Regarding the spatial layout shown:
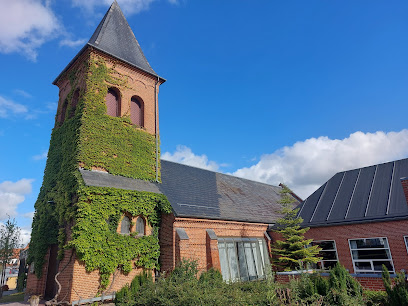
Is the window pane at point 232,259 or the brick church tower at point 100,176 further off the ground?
the brick church tower at point 100,176

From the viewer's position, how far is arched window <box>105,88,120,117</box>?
62.3 ft

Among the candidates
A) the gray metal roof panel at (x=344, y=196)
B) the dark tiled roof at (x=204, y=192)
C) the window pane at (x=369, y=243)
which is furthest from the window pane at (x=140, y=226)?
the window pane at (x=369, y=243)

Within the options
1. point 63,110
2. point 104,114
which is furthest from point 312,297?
point 63,110

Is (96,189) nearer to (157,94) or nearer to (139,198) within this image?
(139,198)

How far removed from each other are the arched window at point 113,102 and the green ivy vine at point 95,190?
1.96 ft

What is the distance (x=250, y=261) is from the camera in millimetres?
18922

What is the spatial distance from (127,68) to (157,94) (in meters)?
2.97

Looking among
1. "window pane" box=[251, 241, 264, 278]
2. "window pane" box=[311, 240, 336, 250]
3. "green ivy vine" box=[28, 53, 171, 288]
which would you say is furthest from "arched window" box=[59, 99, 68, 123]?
"window pane" box=[311, 240, 336, 250]

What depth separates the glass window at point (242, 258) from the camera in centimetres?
1736

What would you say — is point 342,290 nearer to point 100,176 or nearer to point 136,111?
point 100,176

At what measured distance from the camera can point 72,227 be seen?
13742 millimetres

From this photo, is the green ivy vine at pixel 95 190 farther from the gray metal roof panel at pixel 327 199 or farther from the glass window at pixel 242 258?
the gray metal roof panel at pixel 327 199

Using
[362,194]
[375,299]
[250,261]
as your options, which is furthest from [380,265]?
[375,299]

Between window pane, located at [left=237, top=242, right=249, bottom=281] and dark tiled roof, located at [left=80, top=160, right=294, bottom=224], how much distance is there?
1842 mm
